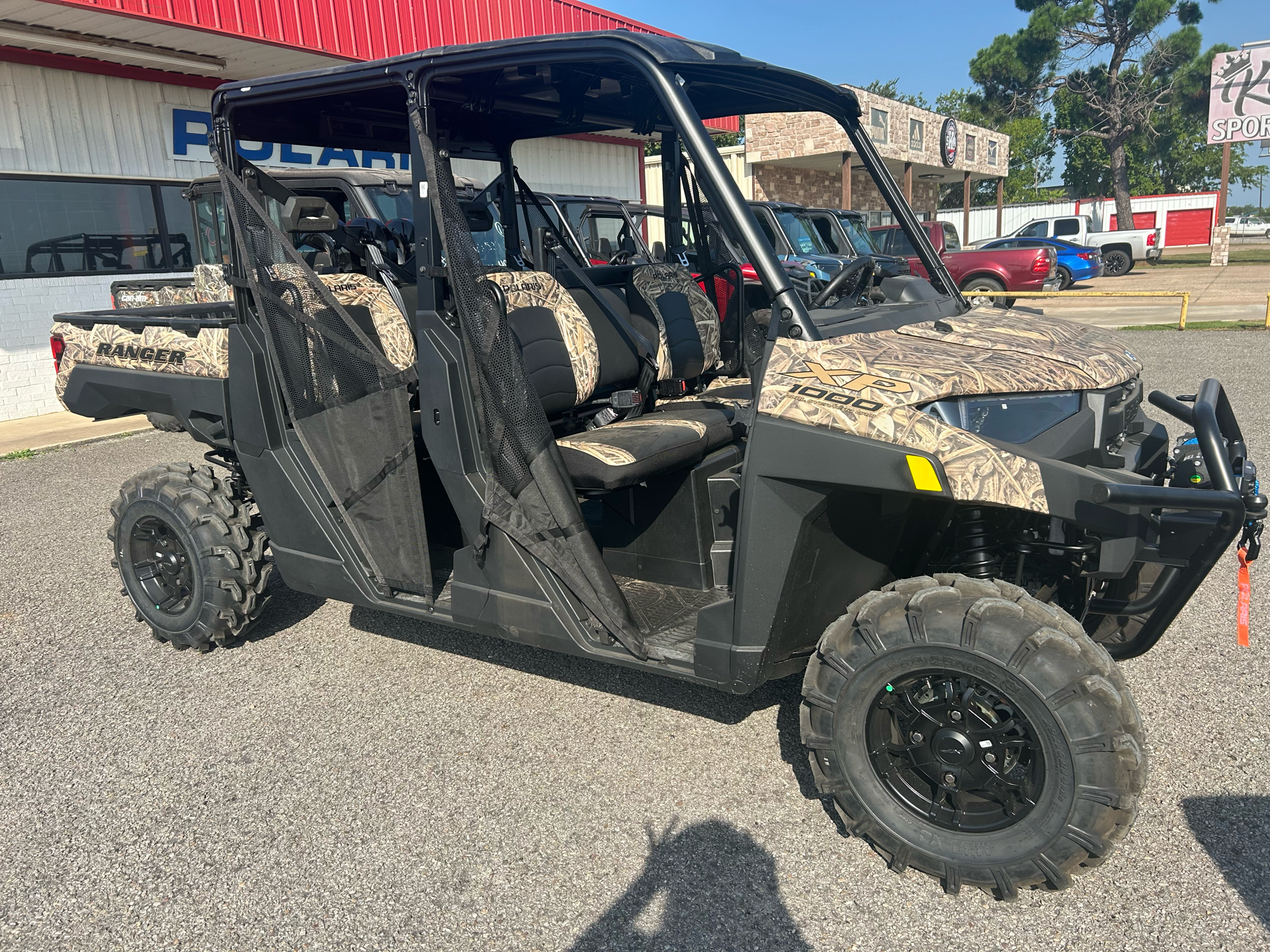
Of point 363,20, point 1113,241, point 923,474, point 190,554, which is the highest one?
point 363,20

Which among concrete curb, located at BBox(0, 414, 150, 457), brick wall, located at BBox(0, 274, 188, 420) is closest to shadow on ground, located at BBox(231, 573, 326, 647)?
concrete curb, located at BBox(0, 414, 150, 457)

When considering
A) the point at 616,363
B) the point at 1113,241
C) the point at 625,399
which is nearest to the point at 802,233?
the point at 616,363

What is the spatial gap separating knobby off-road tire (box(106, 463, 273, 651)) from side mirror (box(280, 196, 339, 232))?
1.25 meters

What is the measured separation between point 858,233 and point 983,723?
44.3 feet

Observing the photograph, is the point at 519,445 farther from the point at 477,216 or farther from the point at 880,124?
the point at 880,124

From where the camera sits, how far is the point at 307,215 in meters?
3.56

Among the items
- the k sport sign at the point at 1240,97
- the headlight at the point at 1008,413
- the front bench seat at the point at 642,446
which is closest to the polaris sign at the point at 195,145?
the front bench seat at the point at 642,446

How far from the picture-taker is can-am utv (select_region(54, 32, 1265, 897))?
7.57ft

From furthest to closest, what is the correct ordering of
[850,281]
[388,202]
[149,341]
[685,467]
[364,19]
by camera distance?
[364,19], [388,202], [149,341], [850,281], [685,467]

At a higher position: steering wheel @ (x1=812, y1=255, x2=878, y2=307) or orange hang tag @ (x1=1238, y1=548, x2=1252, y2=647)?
steering wheel @ (x1=812, y1=255, x2=878, y2=307)

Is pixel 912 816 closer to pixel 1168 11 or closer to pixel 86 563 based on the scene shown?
A: pixel 86 563

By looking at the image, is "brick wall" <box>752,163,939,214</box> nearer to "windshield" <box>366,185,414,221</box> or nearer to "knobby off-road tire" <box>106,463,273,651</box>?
"windshield" <box>366,185,414,221</box>

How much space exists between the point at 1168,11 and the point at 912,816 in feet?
171

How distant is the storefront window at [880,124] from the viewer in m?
23.8
